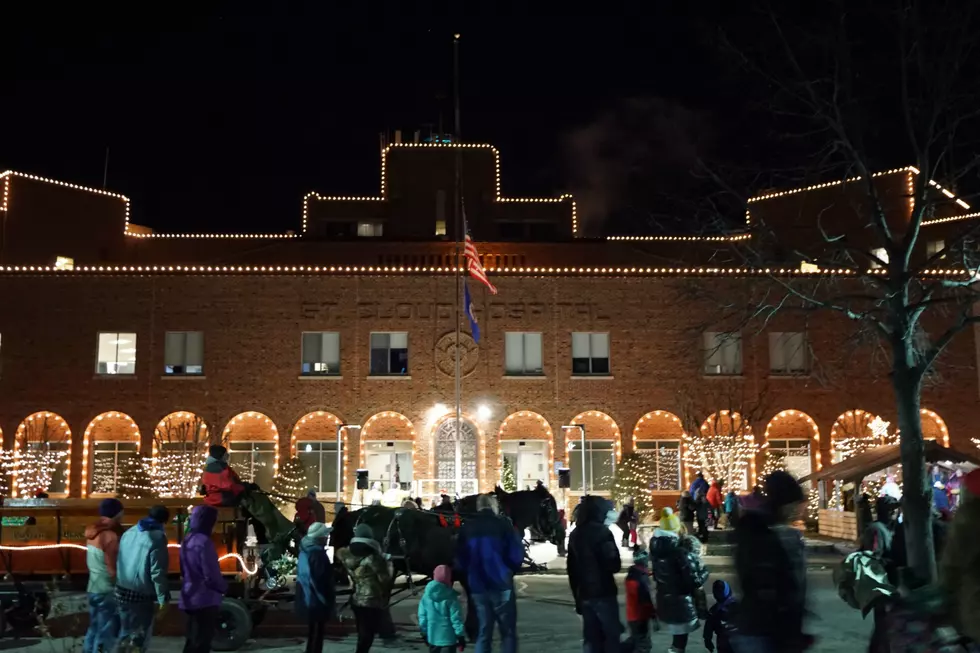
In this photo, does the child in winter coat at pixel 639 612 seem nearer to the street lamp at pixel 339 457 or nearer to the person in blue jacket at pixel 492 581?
the person in blue jacket at pixel 492 581

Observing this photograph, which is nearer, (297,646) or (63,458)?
(297,646)

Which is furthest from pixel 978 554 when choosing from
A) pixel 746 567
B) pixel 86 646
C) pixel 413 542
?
pixel 413 542

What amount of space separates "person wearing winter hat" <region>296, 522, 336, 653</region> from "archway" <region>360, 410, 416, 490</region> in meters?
23.1

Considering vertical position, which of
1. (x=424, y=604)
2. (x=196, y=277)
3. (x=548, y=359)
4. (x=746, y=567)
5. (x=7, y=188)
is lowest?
(x=424, y=604)

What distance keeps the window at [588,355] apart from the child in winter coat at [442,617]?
83.3 feet

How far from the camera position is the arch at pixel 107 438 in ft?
107

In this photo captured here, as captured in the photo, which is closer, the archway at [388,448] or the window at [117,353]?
the archway at [388,448]

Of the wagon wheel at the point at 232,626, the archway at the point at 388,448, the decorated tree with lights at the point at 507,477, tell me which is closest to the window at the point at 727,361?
the decorated tree with lights at the point at 507,477

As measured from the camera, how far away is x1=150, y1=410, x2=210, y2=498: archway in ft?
103

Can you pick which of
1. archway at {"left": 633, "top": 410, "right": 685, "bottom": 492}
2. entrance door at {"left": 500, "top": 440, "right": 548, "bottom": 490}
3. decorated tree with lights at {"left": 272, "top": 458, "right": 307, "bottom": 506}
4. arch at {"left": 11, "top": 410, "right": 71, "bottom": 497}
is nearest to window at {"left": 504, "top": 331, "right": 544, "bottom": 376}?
entrance door at {"left": 500, "top": 440, "right": 548, "bottom": 490}

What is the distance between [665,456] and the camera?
33688mm

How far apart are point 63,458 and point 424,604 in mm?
27572

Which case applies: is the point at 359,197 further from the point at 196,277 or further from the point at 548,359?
the point at 548,359

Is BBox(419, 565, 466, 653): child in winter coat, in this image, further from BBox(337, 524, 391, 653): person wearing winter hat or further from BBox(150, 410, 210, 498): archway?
BBox(150, 410, 210, 498): archway
